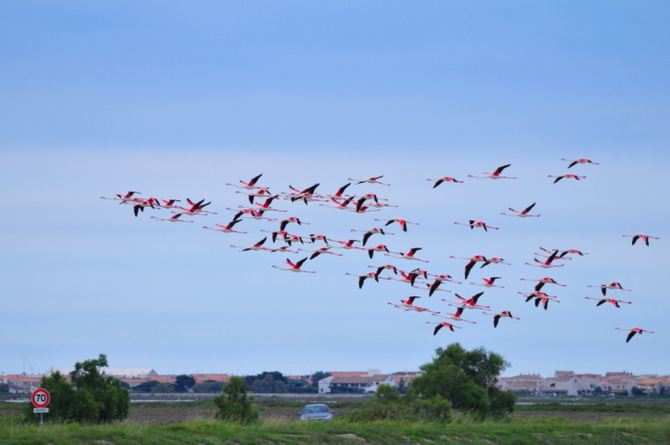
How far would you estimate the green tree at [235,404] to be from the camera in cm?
4569

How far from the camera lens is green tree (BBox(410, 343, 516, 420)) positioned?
58.1 metres

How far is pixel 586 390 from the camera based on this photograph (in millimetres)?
180250

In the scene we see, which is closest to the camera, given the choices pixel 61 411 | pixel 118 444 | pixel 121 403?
pixel 118 444

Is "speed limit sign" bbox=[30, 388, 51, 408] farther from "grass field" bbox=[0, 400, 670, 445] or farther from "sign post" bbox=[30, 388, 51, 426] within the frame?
"grass field" bbox=[0, 400, 670, 445]

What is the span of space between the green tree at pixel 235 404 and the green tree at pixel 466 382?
12.8 meters

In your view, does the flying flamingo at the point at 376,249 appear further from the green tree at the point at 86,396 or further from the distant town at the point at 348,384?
the distant town at the point at 348,384

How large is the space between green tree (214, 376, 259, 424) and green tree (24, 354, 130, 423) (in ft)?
14.8

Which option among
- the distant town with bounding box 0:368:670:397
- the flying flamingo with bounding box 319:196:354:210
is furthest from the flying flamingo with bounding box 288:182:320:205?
the distant town with bounding box 0:368:670:397

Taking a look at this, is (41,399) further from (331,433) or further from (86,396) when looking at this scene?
(331,433)

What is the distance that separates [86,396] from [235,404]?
7.52 meters

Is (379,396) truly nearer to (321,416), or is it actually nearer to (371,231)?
(321,416)

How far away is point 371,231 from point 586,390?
142489 mm

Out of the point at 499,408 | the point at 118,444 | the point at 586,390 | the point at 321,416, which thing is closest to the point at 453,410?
the point at 499,408

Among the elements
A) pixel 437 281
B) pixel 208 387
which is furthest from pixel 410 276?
pixel 208 387
